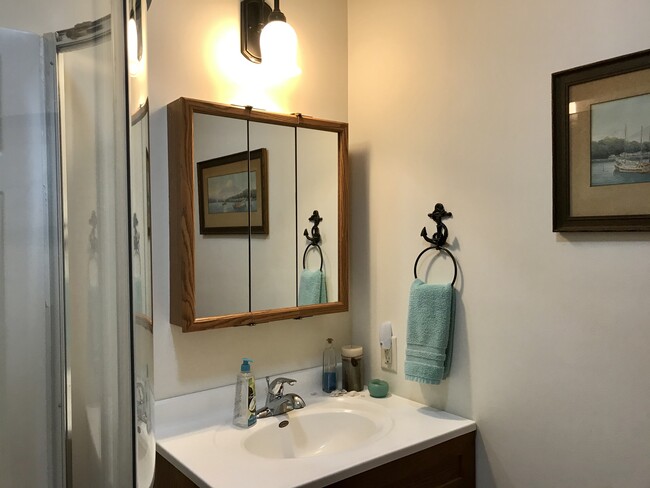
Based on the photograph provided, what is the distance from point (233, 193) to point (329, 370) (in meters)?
0.72

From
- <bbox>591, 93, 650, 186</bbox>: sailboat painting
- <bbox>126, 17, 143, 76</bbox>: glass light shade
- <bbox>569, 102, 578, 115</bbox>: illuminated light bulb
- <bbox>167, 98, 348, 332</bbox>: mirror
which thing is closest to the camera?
<bbox>126, 17, 143, 76</bbox>: glass light shade

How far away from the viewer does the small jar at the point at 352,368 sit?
1.85 meters

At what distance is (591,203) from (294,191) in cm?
91

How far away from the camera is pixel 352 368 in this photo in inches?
73.0

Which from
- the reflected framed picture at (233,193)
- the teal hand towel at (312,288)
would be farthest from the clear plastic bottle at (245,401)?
the reflected framed picture at (233,193)

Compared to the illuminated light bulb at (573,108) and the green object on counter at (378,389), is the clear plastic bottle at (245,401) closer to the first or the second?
the green object on counter at (378,389)

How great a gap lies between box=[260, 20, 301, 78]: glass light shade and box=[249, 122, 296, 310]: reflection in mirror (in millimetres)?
202

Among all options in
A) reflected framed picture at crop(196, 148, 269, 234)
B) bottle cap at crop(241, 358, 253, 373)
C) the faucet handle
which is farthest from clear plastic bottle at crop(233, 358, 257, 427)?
reflected framed picture at crop(196, 148, 269, 234)

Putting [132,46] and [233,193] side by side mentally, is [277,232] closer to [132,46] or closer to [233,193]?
[233,193]

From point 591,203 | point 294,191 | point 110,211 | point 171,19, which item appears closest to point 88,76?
point 110,211

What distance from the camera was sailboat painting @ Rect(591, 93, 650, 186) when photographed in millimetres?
1191

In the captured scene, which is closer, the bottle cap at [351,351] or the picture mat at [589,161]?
the picture mat at [589,161]

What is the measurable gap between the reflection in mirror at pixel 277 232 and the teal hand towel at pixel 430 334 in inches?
16.4

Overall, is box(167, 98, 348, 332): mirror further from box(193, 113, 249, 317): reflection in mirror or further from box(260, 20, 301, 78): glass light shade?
box(260, 20, 301, 78): glass light shade
